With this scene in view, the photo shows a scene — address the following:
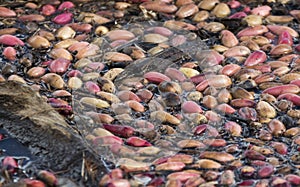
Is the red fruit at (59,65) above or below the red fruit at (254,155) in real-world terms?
above

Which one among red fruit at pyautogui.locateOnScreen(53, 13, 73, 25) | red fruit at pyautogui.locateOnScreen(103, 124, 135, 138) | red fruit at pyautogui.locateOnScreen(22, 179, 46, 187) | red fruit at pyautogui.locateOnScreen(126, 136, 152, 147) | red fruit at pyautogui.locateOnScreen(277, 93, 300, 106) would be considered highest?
red fruit at pyautogui.locateOnScreen(53, 13, 73, 25)

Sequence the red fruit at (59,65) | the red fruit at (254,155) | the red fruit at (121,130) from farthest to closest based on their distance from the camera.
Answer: the red fruit at (59,65)
the red fruit at (121,130)
the red fruit at (254,155)

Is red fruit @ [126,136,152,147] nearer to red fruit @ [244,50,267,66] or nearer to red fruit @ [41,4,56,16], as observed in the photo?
red fruit @ [244,50,267,66]

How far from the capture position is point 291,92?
256 cm

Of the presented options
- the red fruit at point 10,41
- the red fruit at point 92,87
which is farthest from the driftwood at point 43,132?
the red fruit at point 10,41

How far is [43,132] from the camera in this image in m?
2.23

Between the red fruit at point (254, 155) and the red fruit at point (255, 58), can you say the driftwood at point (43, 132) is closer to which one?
the red fruit at point (254, 155)

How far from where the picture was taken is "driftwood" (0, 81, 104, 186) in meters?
2.09

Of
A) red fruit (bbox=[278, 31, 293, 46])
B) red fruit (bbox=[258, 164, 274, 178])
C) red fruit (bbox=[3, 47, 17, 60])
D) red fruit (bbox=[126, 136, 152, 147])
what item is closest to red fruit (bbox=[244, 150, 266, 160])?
red fruit (bbox=[258, 164, 274, 178])

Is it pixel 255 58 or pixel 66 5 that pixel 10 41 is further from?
pixel 255 58

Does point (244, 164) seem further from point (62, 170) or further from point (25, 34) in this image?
point (25, 34)

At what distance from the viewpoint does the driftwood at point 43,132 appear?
2088mm

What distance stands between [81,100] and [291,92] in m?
0.75

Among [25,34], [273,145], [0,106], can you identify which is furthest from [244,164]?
[25,34]
